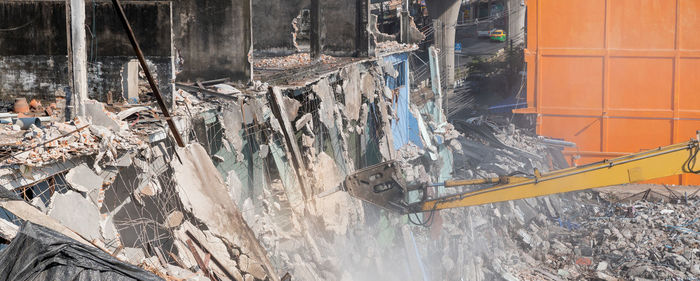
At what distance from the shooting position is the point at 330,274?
941 centimetres

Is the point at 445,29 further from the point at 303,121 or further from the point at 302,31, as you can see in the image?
the point at 303,121

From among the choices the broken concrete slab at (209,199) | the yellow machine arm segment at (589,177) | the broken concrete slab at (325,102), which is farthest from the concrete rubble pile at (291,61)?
the broken concrete slab at (209,199)

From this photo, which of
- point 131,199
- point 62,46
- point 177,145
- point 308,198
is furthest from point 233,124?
point 131,199

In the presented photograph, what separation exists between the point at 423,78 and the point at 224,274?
46.4 feet

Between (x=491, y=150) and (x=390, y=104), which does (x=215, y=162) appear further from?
(x=491, y=150)

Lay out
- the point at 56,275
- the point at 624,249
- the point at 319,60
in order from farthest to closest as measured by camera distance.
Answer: the point at 319,60
the point at 624,249
the point at 56,275

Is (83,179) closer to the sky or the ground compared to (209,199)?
closer to the sky

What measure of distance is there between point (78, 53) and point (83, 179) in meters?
1.64

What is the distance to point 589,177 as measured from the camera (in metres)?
10.3

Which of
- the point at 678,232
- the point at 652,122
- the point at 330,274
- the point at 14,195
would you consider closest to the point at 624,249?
the point at 678,232

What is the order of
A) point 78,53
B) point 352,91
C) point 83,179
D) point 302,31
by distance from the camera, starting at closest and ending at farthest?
point 83,179
point 78,53
point 352,91
point 302,31

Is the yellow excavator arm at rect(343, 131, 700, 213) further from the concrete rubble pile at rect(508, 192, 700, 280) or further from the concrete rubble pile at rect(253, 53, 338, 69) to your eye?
the concrete rubble pile at rect(253, 53, 338, 69)

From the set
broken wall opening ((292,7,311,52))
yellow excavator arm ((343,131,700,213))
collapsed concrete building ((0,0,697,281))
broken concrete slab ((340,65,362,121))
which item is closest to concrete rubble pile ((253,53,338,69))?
collapsed concrete building ((0,0,697,281))

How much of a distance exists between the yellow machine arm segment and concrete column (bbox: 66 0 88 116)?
16.6 feet
